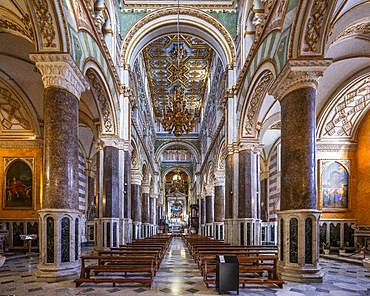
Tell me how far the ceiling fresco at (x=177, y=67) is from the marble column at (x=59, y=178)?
1208cm

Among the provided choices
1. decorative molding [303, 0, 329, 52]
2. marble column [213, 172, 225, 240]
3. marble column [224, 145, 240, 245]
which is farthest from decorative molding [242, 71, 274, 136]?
marble column [213, 172, 225, 240]

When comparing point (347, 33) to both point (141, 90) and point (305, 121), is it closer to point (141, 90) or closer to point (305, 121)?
point (305, 121)

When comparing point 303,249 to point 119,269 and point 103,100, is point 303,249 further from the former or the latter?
point 103,100

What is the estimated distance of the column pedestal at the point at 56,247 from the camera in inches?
301

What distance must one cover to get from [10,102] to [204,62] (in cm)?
1543

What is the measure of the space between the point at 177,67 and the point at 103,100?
11.0 meters

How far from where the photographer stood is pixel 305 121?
26.7 feet

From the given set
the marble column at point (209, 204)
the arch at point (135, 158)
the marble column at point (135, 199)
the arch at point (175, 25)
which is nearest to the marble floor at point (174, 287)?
the arch at point (175, 25)

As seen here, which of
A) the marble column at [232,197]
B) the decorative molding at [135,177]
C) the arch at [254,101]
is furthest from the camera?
the decorative molding at [135,177]

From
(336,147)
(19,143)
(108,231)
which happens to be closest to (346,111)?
(336,147)

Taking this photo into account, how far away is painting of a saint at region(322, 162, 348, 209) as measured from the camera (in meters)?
16.0

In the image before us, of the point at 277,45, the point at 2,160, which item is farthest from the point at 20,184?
the point at 277,45

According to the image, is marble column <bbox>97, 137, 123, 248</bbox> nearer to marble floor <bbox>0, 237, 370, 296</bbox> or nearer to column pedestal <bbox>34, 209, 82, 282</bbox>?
marble floor <bbox>0, 237, 370, 296</bbox>

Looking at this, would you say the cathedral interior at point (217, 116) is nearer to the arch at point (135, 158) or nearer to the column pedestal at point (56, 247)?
the column pedestal at point (56, 247)
